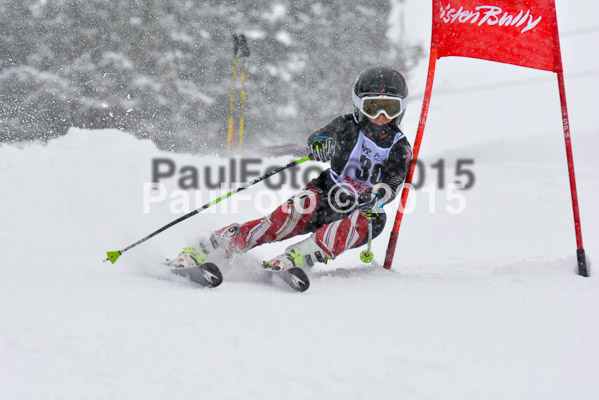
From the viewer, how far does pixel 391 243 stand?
13.4 ft

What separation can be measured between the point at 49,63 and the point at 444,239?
56.0 feet

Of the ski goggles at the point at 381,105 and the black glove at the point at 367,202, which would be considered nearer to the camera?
the black glove at the point at 367,202

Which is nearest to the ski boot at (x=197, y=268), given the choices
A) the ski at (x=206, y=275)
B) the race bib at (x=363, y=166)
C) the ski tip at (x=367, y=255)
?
the ski at (x=206, y=275)

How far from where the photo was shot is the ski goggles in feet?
12.1

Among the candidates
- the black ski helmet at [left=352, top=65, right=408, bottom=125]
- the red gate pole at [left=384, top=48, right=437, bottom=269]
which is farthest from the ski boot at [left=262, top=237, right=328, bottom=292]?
the black ski helmet at [left=352, top=65, right=408, bottom=125]

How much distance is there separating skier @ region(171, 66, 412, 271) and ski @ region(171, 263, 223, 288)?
0.36 meters

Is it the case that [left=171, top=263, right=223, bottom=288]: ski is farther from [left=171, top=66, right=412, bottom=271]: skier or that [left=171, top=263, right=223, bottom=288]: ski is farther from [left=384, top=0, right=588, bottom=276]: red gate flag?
[left=384, top=0, right=588, bottom=276]: red gate flag

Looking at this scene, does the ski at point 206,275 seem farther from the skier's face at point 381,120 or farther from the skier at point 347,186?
the skier's face at point 381,120

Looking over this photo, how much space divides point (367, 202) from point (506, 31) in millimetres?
1935

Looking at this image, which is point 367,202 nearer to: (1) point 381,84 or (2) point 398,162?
(2) point 398,162

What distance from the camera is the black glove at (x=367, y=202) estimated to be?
3430 mm

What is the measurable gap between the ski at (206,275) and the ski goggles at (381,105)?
1.70m

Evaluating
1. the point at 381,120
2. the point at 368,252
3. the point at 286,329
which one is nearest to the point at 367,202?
the point at 368,252

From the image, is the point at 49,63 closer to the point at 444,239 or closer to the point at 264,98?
the point at 264,98
